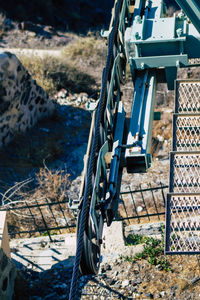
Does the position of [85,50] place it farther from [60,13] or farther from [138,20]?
[138,20]

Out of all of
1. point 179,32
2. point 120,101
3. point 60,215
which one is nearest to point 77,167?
point 60,215

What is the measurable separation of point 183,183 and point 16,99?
7.03 m

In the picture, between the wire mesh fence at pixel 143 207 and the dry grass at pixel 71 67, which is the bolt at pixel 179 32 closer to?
the wire mesh fence at pixel 143 207

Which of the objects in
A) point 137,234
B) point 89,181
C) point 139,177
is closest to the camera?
point 89,181

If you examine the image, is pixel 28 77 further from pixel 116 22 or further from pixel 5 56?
pixel 116 22

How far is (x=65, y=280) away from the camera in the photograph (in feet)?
26.2

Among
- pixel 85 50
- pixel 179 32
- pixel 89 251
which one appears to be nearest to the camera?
pixel 89 251

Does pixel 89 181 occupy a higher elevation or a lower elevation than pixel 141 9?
lower

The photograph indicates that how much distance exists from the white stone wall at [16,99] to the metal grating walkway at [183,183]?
19.1ft

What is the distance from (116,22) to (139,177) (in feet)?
16.7

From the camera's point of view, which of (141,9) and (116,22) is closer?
(116,22)

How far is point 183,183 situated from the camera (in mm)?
5312

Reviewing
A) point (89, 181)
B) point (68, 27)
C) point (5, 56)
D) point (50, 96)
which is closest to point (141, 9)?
point (89, 181)

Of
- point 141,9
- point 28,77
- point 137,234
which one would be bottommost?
point 137,234
